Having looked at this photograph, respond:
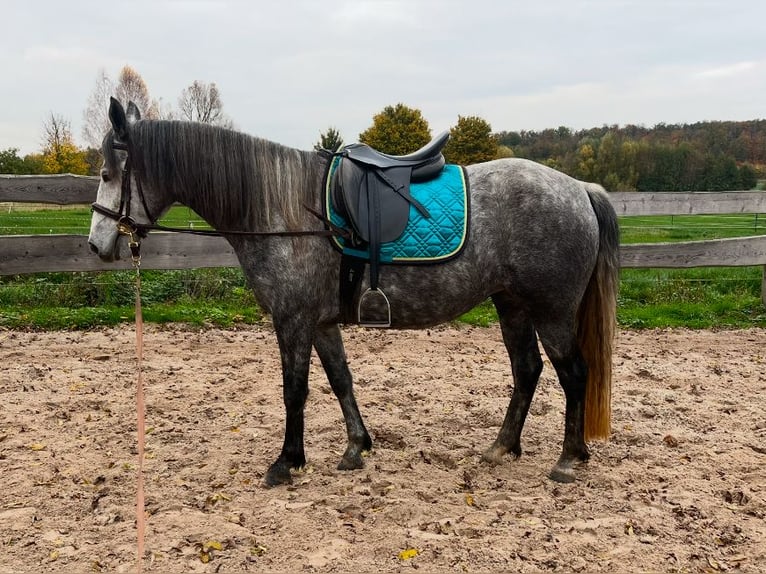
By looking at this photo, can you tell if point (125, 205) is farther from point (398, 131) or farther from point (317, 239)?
point (398, 131)

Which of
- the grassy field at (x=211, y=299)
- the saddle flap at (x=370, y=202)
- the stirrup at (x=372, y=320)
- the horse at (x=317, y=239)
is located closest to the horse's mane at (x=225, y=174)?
the horse at (x=317, y=239)

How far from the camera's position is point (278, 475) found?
325 centimetres

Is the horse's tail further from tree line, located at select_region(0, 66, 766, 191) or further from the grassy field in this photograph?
tree line, located at select_region(0, 66, 766, 191)

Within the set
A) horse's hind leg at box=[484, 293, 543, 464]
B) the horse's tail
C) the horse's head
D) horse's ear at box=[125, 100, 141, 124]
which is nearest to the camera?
the horse's head

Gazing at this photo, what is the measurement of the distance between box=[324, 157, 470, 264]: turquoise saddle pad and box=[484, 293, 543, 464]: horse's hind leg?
659mm

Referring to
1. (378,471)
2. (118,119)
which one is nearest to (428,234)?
(378,471)

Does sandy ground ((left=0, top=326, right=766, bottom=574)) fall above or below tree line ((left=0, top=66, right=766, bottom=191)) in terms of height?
below

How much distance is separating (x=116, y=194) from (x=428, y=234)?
1683 mm

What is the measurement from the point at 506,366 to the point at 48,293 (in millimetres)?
5506

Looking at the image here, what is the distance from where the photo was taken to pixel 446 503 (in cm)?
300

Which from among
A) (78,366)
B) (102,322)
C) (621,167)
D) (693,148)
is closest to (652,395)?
(78,366)

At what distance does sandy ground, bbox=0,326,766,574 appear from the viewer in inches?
99.7

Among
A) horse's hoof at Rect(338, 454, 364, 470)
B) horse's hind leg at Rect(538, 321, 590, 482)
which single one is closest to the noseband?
horse's hoof at Rect(338, 454, 364, 470)

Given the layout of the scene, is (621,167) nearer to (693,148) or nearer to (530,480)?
(693,148)
